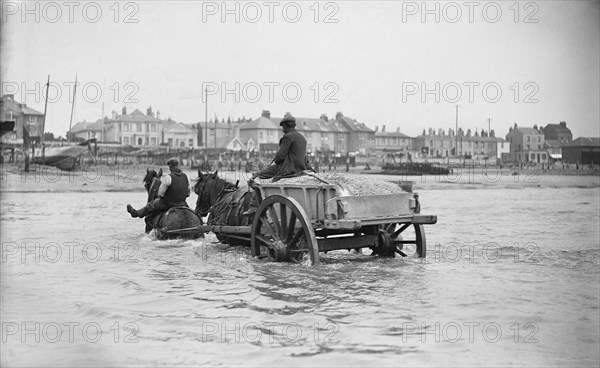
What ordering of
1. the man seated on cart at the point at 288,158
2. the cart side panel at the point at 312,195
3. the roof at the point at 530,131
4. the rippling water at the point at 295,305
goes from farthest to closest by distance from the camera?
the roof at the point at 530,131
the man seated on cart at the point at 288,158
the cart side panel at the point at 312,195
the rippling water at the point at 295,305

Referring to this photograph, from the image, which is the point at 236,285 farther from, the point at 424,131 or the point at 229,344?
the point at 424,131

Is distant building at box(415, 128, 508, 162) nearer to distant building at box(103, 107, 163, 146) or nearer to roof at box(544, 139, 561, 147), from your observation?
roof at box(544, 139, 561, 147)

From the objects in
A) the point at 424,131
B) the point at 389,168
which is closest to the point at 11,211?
the point at 389,168

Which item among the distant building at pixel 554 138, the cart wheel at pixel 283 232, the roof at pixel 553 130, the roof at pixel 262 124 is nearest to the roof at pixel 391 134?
the roof at pixel 262 124

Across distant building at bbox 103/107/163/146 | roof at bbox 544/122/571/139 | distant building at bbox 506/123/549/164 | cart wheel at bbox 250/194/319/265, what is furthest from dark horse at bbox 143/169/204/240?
distant building at bbox 103/107/163/146

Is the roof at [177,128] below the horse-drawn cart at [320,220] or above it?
above

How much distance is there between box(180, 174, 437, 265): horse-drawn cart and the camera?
33.7 feet

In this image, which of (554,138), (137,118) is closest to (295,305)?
(554,138)

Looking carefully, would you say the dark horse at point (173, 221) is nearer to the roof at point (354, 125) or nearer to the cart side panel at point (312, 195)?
the cart side panel at point (312, 195)

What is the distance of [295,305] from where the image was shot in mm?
8617

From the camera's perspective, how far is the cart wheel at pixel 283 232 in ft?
33.8

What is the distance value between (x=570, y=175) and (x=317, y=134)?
64.7 meters

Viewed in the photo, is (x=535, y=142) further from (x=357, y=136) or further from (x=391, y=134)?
(x=391, y=134)

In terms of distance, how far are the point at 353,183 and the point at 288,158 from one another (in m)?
1.40
